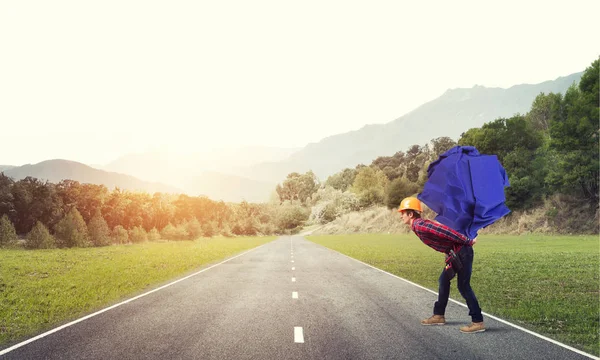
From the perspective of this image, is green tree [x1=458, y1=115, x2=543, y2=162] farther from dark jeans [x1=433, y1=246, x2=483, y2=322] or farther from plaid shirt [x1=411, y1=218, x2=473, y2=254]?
plaid shirt [x1=411, y1=218, x2=473, y2=254]

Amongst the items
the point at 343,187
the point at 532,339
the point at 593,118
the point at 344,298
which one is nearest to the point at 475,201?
the point at 532,339

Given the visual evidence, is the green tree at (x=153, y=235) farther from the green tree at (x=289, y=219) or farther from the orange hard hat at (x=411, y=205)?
the green tree at (x=289, y=219)

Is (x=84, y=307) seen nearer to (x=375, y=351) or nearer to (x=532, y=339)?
(x=375, y=351)

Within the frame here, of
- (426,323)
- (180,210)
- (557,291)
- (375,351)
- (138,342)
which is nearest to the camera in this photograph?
(375,351)

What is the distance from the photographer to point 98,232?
3609cm

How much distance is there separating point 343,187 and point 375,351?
147 metres

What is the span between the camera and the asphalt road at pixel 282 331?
6.07 meters

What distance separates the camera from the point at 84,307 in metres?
10.2

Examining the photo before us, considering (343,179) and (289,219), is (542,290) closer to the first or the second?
(289,219)

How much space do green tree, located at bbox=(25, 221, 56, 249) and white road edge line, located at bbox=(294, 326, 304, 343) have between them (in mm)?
28455

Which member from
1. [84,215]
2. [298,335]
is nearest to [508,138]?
[84,215]

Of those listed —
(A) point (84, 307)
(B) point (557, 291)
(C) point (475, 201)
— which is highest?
(C) point (475, 201)

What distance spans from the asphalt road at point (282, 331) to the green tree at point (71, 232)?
79.0 feet

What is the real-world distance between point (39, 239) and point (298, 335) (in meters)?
29.0
